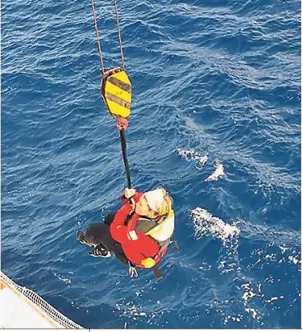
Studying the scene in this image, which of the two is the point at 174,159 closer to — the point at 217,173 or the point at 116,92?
the point at 217,173

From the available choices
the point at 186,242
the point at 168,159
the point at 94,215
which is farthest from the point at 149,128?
the point at 186,242

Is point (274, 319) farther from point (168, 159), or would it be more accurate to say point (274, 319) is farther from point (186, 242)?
point (168, 159)

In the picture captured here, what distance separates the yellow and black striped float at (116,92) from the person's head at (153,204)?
1886 mm

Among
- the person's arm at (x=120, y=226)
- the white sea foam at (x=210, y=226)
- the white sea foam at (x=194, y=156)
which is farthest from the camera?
the white sea foam at (x=194, y=156)

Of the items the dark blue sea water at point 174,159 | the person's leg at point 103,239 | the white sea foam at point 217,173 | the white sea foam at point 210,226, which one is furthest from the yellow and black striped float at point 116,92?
the white sea foam at point 217,173

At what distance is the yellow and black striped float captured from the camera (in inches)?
550

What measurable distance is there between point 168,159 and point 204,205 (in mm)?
3620

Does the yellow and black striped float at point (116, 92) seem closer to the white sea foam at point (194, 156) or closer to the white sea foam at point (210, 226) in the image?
the white sea foam at point (210, 226)

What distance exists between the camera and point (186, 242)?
85.1 feet

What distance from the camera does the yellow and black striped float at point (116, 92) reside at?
1398 centimetres

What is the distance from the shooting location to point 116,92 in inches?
555

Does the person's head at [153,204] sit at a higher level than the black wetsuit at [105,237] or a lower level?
higher

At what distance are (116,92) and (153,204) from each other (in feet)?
8.72

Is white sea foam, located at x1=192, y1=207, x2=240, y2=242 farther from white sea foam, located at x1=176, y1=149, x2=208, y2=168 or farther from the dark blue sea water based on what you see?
white sea foam, located at x1=176, y1=149, x2=208, y2=168
